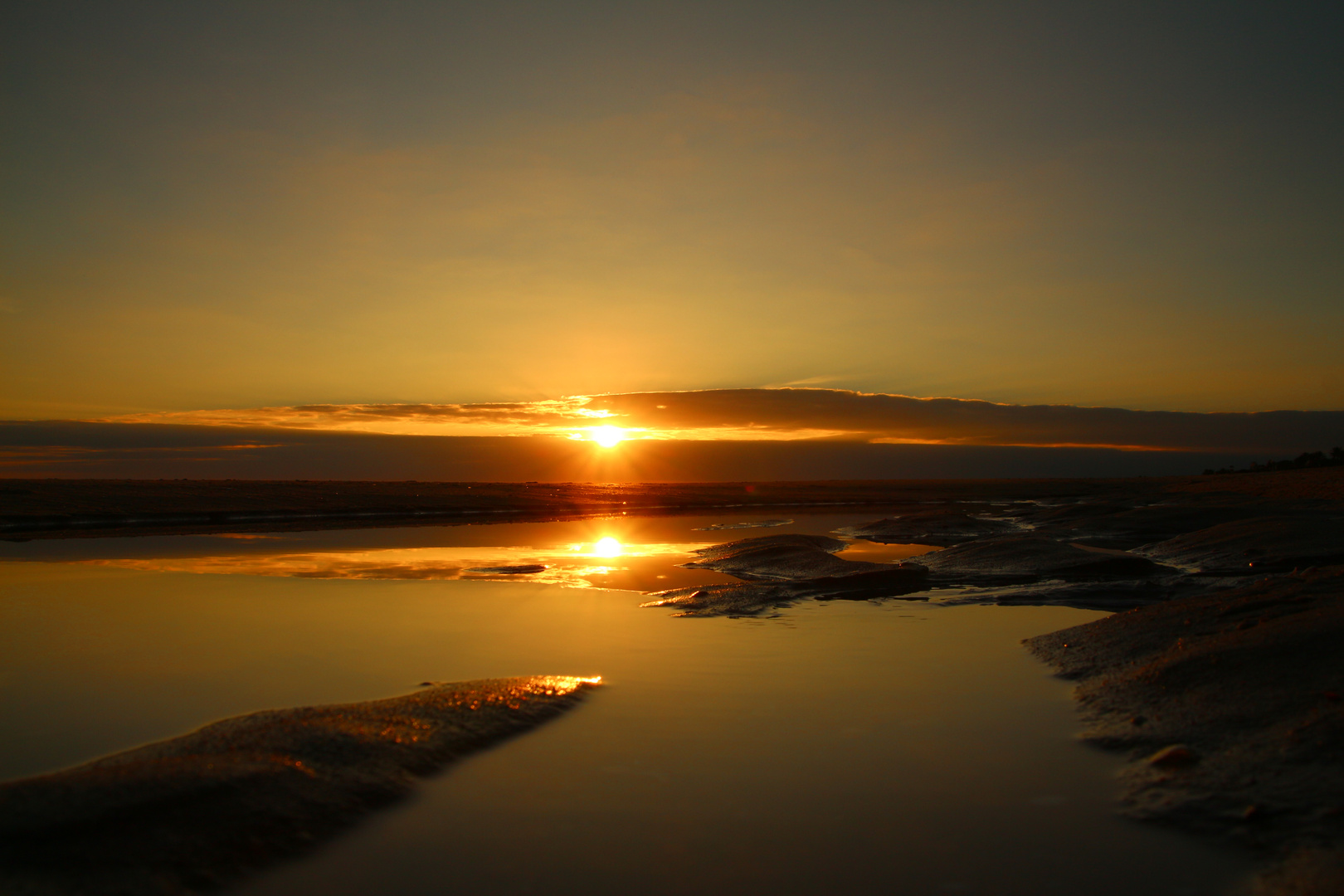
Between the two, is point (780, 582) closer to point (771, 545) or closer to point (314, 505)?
point (771, 545)

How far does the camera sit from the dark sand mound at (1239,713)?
5324mm

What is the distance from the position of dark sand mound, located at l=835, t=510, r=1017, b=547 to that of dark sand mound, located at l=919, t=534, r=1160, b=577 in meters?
6.46

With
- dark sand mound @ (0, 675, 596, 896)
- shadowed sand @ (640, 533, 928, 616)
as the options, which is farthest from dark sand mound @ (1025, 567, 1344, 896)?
dark sand mound @ (0, 675, 596, 896)

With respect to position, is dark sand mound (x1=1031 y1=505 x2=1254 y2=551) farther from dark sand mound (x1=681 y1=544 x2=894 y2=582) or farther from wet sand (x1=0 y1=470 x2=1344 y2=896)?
dark sand mound (x1=681 y1=544 x2=894 y2=582)

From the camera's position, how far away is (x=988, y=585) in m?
17.3

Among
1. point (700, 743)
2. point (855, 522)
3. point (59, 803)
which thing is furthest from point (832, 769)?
point (855, 522)

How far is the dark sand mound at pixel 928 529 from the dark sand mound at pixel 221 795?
24256mm

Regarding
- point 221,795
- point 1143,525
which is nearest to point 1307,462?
point 1143,525

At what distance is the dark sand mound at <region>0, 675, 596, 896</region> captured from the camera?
4832 millimetres

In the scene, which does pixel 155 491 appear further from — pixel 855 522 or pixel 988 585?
pixel 988 585

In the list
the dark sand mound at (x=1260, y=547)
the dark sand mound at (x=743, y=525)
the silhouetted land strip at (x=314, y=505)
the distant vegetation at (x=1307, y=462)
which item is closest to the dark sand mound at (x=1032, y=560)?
the dark sand mound at (x=1260, y=547)

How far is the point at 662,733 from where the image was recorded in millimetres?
7750

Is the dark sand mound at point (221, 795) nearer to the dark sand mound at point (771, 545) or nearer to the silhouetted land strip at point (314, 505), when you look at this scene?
the dark sand mound at point (771, 545)

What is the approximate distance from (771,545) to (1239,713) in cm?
1710
